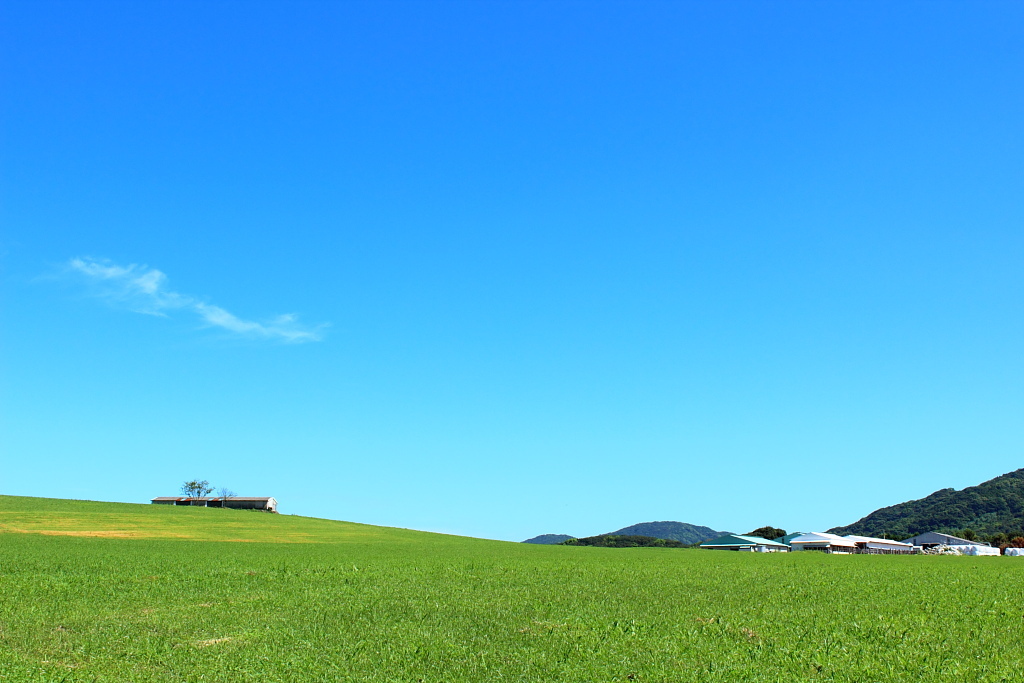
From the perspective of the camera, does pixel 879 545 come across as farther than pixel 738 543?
Yes

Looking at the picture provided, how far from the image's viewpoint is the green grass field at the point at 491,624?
13.5 meters

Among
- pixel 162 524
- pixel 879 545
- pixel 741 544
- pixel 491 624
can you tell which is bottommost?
pixel 491 624

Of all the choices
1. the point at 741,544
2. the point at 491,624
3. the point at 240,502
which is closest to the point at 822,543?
the point at 741,544

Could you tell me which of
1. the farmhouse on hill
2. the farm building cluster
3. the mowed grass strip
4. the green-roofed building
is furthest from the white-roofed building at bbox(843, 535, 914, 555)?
the farmhouse on hill

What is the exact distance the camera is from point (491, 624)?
18.0m

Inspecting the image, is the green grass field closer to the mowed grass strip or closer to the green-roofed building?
the mowed grass strip

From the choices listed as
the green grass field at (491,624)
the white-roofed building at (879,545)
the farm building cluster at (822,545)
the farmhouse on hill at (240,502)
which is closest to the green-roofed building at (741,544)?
the farm building cluster at (822,545)

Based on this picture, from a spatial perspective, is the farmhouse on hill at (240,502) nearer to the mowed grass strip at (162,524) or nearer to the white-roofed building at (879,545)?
the mowed grass strip at (162,524)

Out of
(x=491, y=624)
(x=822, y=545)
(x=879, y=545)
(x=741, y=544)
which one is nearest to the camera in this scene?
(x=491, y=624)

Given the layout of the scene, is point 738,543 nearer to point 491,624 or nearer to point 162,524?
point 162,524

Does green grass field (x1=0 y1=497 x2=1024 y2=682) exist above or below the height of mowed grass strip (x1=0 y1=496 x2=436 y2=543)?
below

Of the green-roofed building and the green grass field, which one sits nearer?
the green grass field

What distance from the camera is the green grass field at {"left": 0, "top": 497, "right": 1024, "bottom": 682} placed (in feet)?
44.2

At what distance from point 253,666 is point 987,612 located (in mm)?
18941
